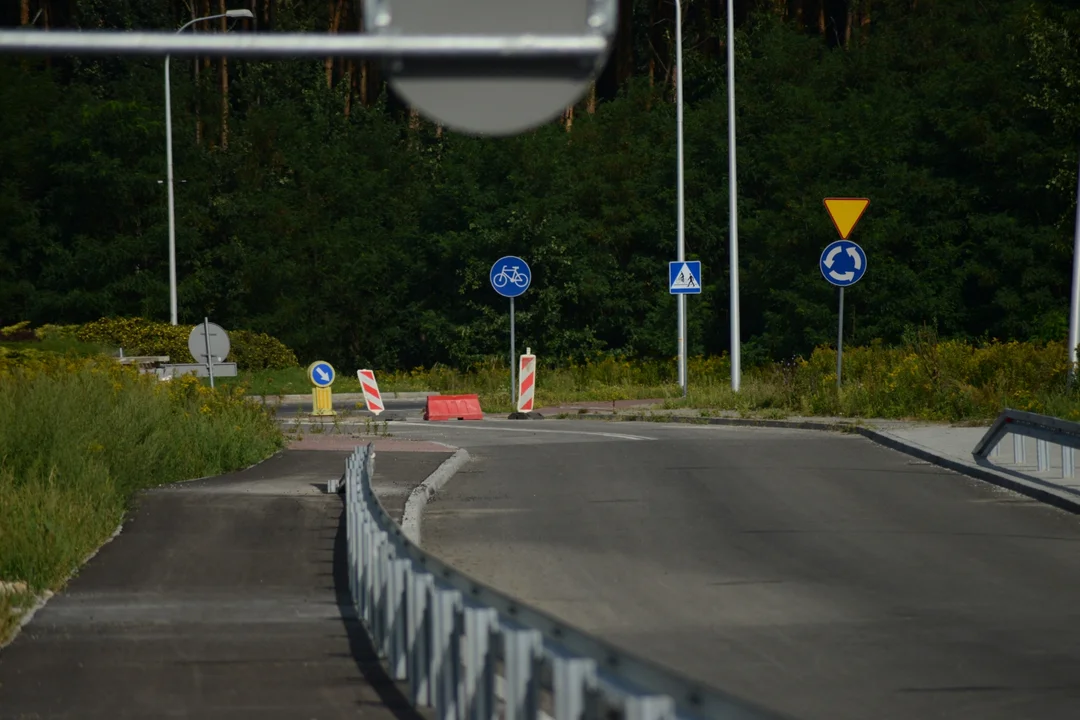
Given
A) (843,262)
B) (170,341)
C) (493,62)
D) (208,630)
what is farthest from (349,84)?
(493,62)

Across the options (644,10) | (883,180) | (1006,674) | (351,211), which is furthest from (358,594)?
(644,10)

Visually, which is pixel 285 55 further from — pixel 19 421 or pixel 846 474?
pixel 846 474

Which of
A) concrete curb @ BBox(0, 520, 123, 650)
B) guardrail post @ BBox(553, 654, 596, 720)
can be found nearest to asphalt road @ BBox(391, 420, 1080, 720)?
concrete curb @ BBox(0, 520, 123, 650)

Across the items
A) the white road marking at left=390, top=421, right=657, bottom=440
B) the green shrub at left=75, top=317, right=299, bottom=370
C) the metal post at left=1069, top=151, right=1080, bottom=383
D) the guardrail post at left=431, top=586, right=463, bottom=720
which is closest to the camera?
the guardrail post at left=431, top=586, right=463, bottom=720

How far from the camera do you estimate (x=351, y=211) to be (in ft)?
200

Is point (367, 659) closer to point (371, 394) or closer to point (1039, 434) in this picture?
point (1039, 434)

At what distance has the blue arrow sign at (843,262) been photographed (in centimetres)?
2755

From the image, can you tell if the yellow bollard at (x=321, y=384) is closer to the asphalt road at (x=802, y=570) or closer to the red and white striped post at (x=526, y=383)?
the red and white striped post at (x=526, y=383)

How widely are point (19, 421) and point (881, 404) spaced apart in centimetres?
1685

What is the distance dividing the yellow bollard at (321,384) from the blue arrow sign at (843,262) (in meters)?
10.3

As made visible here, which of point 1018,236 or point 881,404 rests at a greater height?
point 1018,236

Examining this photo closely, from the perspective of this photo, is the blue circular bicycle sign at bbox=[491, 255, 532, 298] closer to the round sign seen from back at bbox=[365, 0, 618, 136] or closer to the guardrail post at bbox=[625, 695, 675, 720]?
the guardrail post at bbox=[625, 695, 675, 720]

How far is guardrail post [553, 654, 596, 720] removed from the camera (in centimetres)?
498

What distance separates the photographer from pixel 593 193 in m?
53.7
